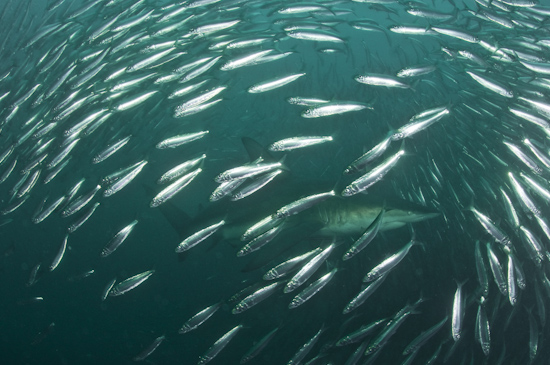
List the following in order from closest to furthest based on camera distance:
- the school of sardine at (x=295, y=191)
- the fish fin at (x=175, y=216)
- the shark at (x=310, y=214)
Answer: the school of sardine at (x=295, y=191) → the shark at (x=310, y=214) → the fish fin at (x=175, y=216)

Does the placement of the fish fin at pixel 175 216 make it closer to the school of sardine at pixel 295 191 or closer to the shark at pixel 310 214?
the school of sardine at pixel 295 191

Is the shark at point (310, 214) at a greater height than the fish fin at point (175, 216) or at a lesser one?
greater

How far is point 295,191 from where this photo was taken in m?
6.46

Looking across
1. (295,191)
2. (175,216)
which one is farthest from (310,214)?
(175,216)

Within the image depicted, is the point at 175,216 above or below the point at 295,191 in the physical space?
below

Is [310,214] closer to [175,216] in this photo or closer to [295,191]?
[295,191]

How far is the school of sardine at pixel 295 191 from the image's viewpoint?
4.36 metres

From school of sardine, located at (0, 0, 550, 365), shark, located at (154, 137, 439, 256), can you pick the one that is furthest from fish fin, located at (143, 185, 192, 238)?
shark, located at (154, 137, 439, 256)

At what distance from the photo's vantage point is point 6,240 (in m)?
14.9

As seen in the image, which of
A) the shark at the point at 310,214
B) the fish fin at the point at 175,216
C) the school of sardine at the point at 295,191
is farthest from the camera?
the fish fin at the point at 175,216

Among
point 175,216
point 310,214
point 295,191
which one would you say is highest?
point 295,191

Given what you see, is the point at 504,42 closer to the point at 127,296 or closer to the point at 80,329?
the point at 127,296

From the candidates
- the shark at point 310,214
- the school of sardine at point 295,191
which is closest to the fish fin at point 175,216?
the school of sardine at point 295,191

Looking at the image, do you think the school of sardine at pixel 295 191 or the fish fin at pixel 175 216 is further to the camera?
the fish fin at pixel 175 216
